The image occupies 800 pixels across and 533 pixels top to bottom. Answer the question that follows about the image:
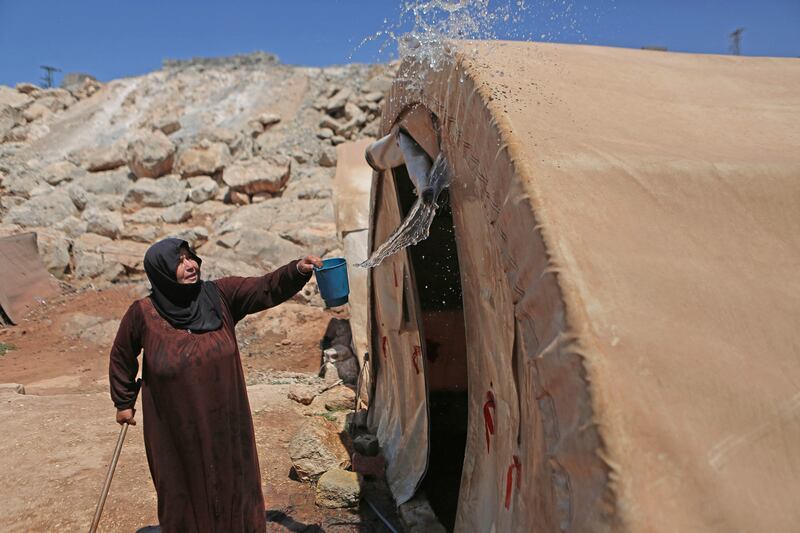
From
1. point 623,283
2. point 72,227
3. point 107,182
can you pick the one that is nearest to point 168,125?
point 107,182

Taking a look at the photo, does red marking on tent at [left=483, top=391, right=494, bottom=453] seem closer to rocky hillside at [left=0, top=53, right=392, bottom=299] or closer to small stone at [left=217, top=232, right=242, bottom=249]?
rocky hillside at [left=0, top=53, right=392, bottom=299]

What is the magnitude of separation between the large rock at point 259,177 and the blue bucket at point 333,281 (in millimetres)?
11883

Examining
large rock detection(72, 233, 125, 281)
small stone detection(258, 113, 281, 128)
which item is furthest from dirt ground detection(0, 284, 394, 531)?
small stone detection(258, 113, 281, 128)

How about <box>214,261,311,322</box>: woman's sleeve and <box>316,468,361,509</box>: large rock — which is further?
<box>316,468,361,509</box>: large rock

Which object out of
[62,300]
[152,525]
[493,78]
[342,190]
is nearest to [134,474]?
[152,525]

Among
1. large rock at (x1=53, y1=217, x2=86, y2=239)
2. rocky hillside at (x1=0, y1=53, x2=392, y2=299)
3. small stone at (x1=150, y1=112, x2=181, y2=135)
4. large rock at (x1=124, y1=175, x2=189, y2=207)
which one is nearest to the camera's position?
rocky hillside at (x1=0, y1=53, x2=392, y2=299)

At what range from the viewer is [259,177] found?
1488 centimetres

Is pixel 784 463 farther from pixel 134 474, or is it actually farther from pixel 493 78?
pixel 134 474

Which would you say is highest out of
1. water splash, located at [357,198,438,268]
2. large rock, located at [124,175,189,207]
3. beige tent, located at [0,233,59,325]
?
large rock, located at [124,175,189,207]

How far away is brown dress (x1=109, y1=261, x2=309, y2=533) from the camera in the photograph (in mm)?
2455

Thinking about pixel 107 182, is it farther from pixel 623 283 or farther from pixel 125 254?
pixel 623 283

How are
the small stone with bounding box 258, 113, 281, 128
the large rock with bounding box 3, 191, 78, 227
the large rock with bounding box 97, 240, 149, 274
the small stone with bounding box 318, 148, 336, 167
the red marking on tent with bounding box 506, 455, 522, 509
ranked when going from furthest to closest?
the small stone with bounding box 258, 113, 281, 128 < the small stone with bounding box 318, 148, 336, 167 < the large rock with bounding box 3, 191, 78, 227 < the large rock with bounding box 97, 240, 149, 274 < the red marking on tent with bounding box 506, 455, 522, 509

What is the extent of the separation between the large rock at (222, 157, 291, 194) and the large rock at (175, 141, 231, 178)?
38.3 inches

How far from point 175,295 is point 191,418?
0.52m
